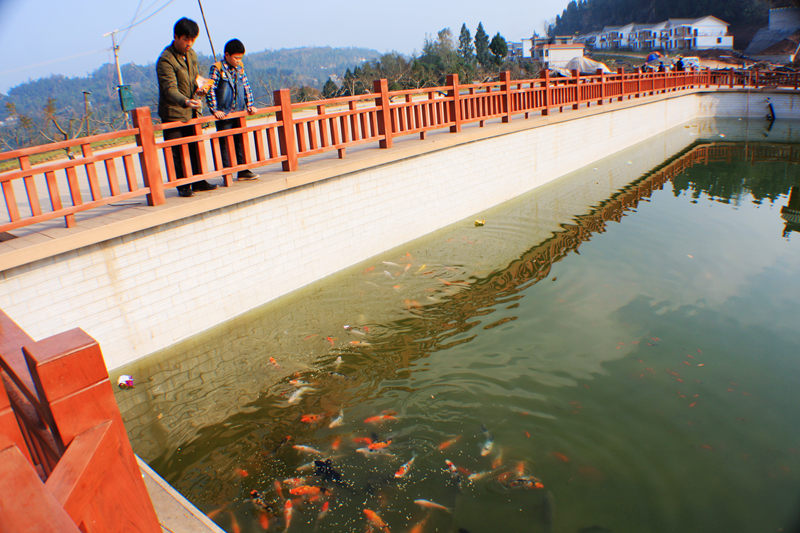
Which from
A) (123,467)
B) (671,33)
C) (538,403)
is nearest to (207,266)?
(538,403)

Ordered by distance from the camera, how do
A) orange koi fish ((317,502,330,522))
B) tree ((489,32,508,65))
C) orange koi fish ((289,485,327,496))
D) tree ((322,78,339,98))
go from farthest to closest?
1. tree ((489,32,508,65))
2. tree ((322,78,339,98))
3. orange koi fish ((289,485,327,496))
4. orange koi fish ((317,502,330,522))

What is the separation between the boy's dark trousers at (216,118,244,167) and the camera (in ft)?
24.2

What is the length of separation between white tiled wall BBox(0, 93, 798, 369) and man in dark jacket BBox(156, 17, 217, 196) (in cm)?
99

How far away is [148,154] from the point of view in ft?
20.8

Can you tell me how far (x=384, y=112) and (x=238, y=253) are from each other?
12.9 ft

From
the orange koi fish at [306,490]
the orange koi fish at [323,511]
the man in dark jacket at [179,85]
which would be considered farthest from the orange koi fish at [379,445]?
the man in dark jacket at [179,85]

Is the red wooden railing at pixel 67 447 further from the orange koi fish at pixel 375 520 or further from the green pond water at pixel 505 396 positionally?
the green pond water at pixel 505 396

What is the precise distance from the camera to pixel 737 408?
5.17m

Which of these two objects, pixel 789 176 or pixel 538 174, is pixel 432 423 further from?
pixel 789 176

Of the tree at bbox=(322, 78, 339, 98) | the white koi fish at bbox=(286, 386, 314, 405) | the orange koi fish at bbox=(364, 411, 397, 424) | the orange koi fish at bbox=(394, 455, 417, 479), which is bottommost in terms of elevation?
the orange koi fish at bbox=(394, 455, 417, 479)

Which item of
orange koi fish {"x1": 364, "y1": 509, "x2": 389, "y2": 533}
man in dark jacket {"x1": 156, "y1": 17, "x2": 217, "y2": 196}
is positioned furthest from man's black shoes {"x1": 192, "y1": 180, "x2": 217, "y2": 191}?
orange koi fish {"x1": 364, "y1": 509, "x2": 389, "y2": 533}

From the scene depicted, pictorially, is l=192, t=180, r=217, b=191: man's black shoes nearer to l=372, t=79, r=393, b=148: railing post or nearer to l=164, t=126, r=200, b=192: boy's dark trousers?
l=164, t=126, r=200, b=192: boy's dark trousers

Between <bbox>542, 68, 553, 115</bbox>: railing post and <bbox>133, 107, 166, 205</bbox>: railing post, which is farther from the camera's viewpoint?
<bbox>542, 68, 553, 115</bbox>: railing post

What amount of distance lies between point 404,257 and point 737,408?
5549mm
